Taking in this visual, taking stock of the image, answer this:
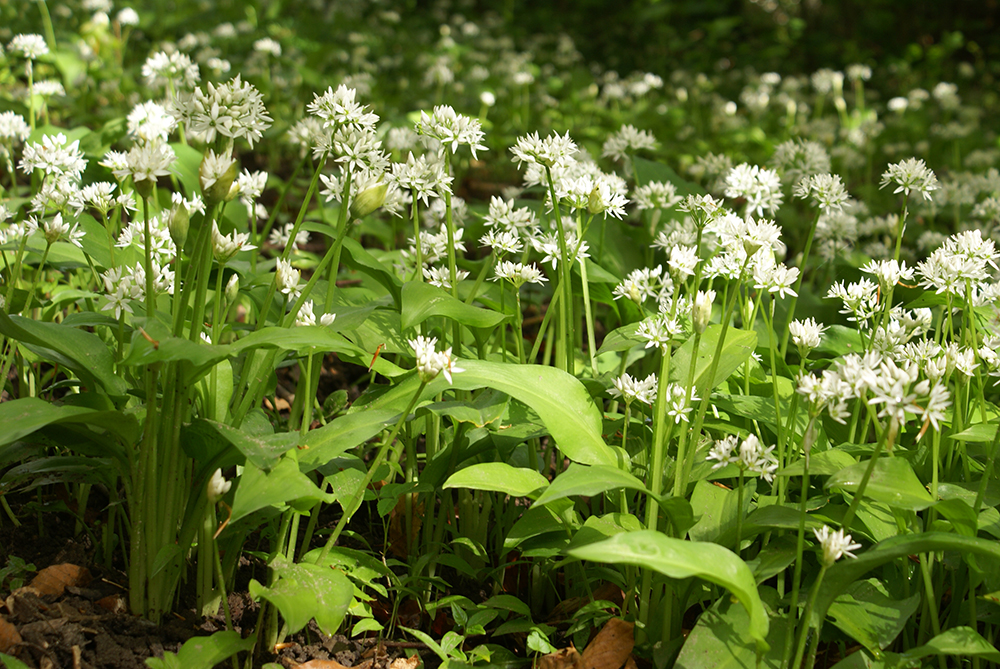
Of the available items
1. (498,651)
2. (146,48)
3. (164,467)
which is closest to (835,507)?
(498,651)

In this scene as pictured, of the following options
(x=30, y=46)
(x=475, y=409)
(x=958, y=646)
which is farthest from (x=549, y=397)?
(x=30, y=46)

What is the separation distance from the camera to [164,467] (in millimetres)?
1575

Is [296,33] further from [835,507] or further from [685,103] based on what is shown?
Result: [835,507]

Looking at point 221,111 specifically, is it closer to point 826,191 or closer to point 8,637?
point 8,637

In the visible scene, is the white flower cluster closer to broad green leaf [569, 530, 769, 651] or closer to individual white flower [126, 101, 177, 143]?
broad green leaf [569, 530, 769, 651]

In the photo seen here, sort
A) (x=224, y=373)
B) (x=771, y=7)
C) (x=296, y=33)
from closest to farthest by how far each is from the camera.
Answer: (x=224, y=373)
(x=296, y=33)
(x=771, y=7)

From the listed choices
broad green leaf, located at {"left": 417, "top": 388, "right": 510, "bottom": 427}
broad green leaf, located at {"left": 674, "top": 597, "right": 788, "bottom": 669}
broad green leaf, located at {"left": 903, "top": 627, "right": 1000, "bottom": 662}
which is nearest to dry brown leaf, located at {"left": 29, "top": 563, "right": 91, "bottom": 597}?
broad green leaf, located at {"left": 417, "top": 388, "right": 510, "bottom": 427}

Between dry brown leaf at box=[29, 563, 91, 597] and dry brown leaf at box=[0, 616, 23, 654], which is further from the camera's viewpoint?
dry brown leaf at box=[29, 563, 91, 597]

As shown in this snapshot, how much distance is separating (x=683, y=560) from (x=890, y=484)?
1.67 feet

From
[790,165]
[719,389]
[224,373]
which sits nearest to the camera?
[224,373]

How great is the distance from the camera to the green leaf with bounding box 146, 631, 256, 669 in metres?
1.45

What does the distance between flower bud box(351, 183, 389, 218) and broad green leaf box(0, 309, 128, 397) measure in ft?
2.00

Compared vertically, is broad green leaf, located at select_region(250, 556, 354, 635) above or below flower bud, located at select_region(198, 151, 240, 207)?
below

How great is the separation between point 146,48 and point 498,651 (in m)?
6.83
